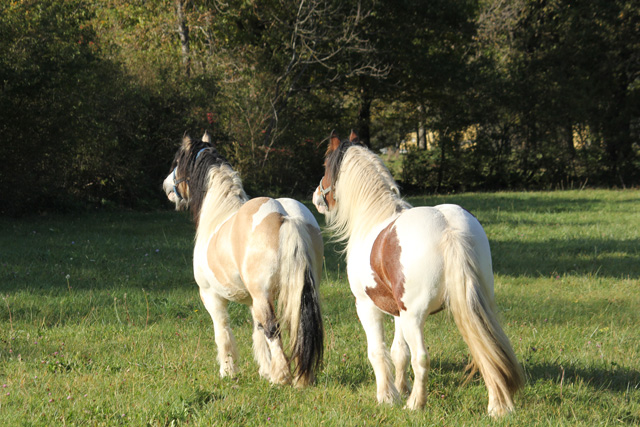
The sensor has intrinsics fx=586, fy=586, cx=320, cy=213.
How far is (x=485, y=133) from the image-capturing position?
23625 mm

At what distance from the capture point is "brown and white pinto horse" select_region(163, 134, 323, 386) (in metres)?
4.32

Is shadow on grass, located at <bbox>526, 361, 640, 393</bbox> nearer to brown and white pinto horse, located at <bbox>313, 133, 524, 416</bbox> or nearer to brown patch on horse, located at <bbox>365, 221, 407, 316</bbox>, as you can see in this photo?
brown and white pinto horse, located at <bbox>313, 133, 524, 416</bbox>

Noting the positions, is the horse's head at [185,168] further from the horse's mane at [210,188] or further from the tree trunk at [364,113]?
the tree trunk at [364,113]

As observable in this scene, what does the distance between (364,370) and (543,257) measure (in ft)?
19.6

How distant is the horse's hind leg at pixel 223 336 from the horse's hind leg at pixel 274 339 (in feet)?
1.63

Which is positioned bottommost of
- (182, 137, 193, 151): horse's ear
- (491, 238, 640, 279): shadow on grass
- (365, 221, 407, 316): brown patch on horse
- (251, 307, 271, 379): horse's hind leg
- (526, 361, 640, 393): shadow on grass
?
(491, 238, 640, 279): shadow on grass

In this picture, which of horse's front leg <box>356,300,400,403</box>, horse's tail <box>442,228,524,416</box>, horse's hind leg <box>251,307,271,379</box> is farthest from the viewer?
horse's hind leg <box>251,307,271,379</box>

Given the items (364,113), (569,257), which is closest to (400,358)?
(569,257)

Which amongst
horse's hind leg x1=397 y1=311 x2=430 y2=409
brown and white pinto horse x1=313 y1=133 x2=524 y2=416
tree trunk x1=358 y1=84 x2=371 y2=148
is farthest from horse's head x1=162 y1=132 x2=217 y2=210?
tree trunk x1=358 y1=84 x2=371 y2=148

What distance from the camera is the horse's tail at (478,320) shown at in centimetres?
357

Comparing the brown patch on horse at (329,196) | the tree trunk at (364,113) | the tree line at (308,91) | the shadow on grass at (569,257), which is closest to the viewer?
the brown patch on horse at (329,196)

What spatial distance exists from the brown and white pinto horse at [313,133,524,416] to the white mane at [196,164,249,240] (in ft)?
4.13

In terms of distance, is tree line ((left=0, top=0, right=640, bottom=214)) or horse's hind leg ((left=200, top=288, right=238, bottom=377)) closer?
horse's hind leg ((left=200, top=288, right=238, bottom=377))

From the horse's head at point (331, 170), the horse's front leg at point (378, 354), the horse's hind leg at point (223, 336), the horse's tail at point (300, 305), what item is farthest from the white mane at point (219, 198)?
the horse's front leg at point (378, 354)
